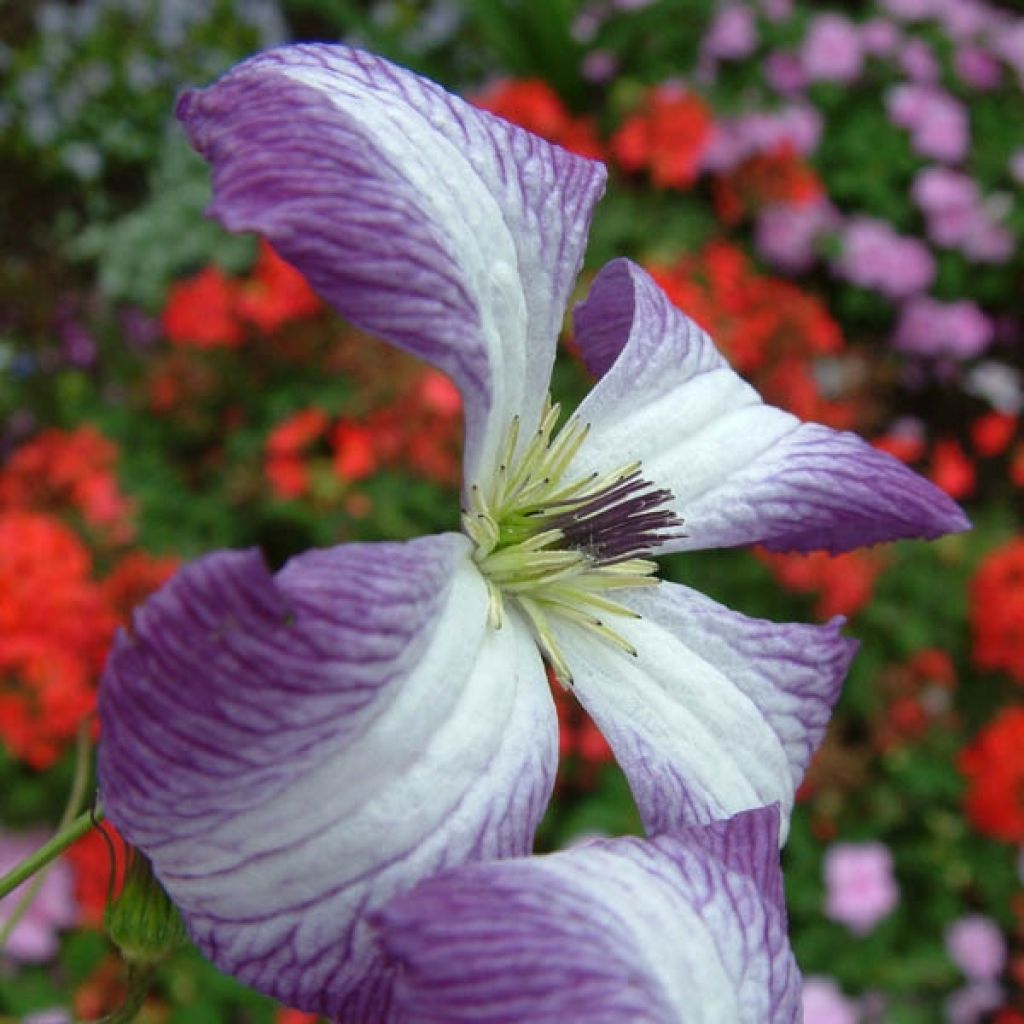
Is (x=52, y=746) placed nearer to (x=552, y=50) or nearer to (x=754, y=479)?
(x=754, y=479)

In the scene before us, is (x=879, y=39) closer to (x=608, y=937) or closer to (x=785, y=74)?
(x=785, y=74)

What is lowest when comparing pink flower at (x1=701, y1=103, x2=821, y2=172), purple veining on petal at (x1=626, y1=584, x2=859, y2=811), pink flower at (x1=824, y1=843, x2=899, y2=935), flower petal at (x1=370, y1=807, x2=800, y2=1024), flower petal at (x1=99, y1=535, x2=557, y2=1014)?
pink flower at (x1=824, y1=843, x2=899, y2=935)

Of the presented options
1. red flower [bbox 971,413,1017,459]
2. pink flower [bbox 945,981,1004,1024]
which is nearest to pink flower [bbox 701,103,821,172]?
red flower [bbox 971,413,1017,459]

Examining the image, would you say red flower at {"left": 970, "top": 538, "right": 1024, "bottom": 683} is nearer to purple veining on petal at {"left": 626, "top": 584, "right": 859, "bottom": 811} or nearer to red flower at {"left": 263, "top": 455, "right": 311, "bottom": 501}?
red flower at {"left": 263, "top": 455, "right": 311, "bottom": 501}

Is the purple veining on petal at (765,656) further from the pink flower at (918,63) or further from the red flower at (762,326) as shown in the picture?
the pink flower at (918,63)

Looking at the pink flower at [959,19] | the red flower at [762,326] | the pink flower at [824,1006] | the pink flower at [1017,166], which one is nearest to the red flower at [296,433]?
the red flower at [762,326]

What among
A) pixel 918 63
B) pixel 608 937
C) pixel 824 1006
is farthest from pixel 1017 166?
pixel 608 937
